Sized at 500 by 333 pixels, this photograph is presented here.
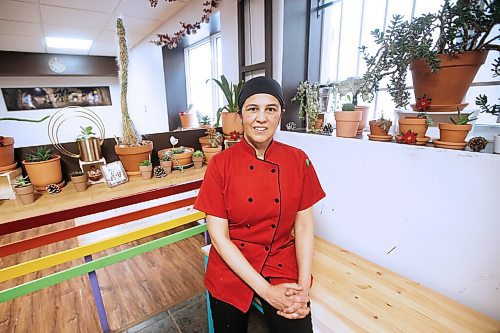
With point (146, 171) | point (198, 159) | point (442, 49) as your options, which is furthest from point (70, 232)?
point (442, 49)

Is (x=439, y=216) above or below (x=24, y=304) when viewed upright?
above

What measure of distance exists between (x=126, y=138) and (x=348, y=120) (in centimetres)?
150

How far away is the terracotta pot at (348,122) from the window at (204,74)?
76.4 inches

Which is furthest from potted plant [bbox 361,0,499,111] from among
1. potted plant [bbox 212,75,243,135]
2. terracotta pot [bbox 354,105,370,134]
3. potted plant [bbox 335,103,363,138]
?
potted plant [bbox 212,75,243,135]

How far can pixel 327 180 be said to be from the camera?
1637 millimetres

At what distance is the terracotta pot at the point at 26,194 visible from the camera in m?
1.37

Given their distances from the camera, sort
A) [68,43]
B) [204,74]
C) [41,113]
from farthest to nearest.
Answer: [41,113] → [68,43] → [204,74]

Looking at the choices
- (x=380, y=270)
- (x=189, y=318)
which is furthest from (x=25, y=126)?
(x=380, y=270)

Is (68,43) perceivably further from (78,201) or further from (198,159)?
(78,201)

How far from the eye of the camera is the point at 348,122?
1.48 metres

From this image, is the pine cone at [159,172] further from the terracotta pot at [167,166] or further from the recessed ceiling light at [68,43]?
the recessed ceiling light at [68,43]

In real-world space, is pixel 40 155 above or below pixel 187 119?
below

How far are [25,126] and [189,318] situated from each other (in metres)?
5.93

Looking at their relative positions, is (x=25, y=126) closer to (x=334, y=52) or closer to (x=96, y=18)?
(x=96, y=18)
